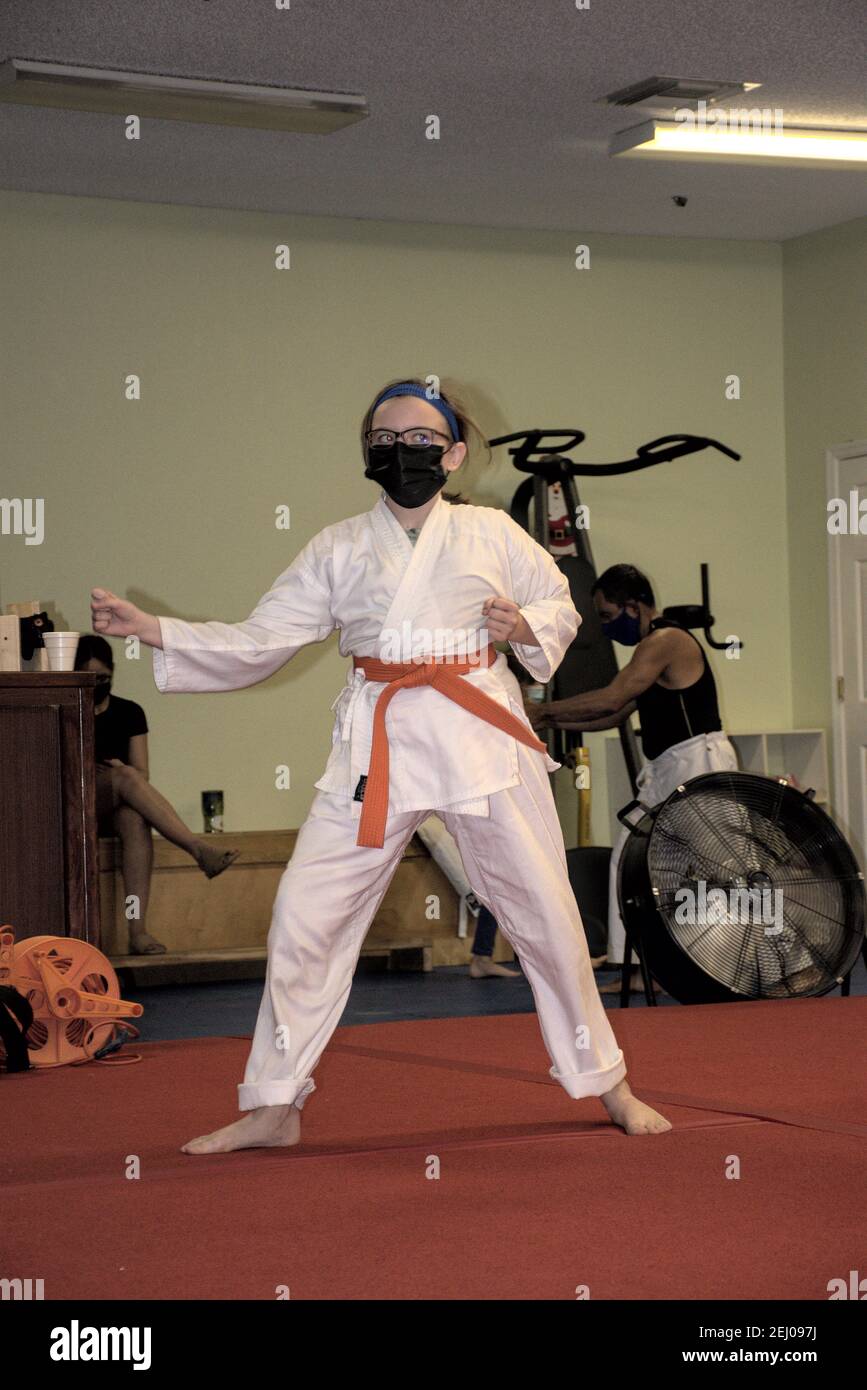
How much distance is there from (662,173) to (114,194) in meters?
2.21

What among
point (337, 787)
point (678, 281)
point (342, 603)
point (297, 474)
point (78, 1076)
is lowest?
point (78, 1076)

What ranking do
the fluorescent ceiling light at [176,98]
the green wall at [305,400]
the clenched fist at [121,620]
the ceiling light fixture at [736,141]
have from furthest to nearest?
1. the green wall at [305,400]
2. the ceiling light fixture at [736,141]
3. the fluorescent ceiling light at [176,98]
4. the clenched fist at [121,620]

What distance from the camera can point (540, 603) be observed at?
10.4 ft

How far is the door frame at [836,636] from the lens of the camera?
7.86 meters

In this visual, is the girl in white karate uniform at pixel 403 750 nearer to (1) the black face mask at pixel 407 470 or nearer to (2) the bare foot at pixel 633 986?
(1) the black face mask at pixel 407 470

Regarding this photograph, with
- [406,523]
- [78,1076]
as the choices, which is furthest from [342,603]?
[78,1076]

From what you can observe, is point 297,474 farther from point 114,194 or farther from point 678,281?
point 678,281

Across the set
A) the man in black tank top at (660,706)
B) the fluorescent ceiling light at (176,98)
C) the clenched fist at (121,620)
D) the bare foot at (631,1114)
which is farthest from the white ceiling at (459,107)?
the bare foot at (631,1114)

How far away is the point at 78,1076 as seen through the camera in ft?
13.3

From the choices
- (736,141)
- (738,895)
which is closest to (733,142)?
(736,141)

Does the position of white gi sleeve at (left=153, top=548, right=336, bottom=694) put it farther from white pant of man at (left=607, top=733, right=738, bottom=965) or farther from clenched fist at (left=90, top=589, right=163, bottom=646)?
white pant of man at (left=607, top=733, right=738, bottom=965)

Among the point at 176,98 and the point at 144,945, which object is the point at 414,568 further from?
the point at 144,945

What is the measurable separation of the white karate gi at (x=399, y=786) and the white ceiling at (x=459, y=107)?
2584 mm

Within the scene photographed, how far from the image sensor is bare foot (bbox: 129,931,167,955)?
631 centimetres
